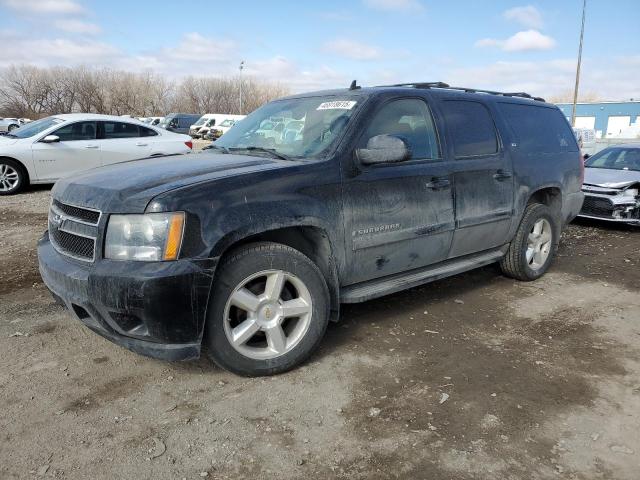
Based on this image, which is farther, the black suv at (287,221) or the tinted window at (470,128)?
the tinted window at (470,128)

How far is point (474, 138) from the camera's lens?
4461mm

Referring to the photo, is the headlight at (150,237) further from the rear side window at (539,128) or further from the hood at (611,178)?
the hood at (611,178)

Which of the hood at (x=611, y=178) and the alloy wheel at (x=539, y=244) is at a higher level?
the hood at (x=611, y=178)

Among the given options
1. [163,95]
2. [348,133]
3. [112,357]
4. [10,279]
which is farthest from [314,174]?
[163,95]

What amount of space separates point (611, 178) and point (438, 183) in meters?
6.06

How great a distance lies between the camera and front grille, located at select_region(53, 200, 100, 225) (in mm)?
2971

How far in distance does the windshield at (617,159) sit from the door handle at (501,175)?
576cm

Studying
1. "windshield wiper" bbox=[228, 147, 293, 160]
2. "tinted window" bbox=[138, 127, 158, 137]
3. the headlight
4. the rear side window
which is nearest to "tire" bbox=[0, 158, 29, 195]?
"tinted window" bbox=[138, 127, 158, 137]

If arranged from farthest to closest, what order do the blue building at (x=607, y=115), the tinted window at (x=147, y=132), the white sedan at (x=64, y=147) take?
the blue building at (x=607, y=115), the tinted window at (x=147, y=132), the white sedan at (x=64, y=147)

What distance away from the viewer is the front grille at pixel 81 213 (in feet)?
9.75

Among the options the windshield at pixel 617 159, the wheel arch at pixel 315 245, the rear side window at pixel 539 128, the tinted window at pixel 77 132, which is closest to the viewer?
the wheel arch at pixel 315 245

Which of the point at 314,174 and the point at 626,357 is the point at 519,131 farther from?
the point at 314,174

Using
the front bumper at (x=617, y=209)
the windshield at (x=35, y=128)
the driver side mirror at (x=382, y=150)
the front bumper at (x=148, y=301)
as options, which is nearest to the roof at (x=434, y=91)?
the driver side mirror at (x=382, y=150)

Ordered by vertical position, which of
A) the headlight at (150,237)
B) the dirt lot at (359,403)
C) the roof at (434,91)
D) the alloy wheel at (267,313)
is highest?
the roof at (434,91)
